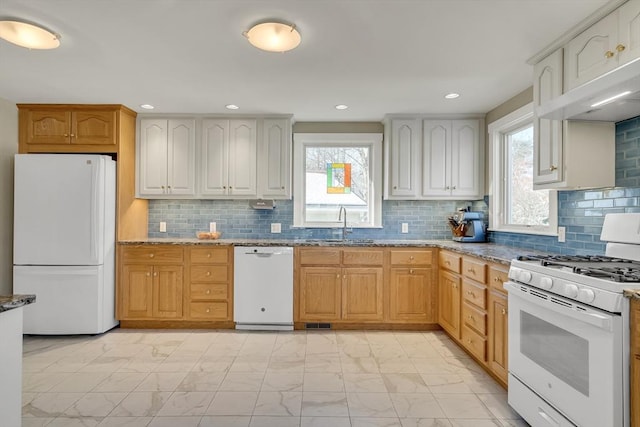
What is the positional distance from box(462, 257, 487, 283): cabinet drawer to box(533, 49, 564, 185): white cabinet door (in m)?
0.70

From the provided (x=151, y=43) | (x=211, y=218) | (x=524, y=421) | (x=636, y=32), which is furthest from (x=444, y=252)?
(x=151, y=43)

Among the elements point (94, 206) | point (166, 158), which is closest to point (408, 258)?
point (166, 158)

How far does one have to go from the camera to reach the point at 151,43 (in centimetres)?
229

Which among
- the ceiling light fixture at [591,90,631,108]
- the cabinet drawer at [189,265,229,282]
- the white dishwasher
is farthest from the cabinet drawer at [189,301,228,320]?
the ceiling light fixture at [591,90,631,108]

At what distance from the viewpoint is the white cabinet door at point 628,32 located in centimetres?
172

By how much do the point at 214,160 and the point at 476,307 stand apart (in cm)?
295

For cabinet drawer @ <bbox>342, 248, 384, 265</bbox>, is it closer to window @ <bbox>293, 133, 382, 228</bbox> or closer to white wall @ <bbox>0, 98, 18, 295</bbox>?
window @ <bbox>293, 133, 382, 228</bbox>

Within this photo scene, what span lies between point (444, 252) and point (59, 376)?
3276 mm

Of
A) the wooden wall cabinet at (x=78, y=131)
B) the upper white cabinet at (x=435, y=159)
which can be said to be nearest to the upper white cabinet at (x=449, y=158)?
the upper white cabinet at (x=435, y=159)

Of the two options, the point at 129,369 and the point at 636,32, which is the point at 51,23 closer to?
the point at 129,369

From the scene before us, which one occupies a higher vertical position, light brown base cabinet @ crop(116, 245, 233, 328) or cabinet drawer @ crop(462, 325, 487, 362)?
light brown base cabinet @ crop(116, 245, 233, 328)

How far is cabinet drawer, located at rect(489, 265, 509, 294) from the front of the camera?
2.30 meters

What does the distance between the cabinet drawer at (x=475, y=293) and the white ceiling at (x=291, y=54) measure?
164 centimetres

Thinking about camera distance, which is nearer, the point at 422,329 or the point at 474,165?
the point at 422,329
